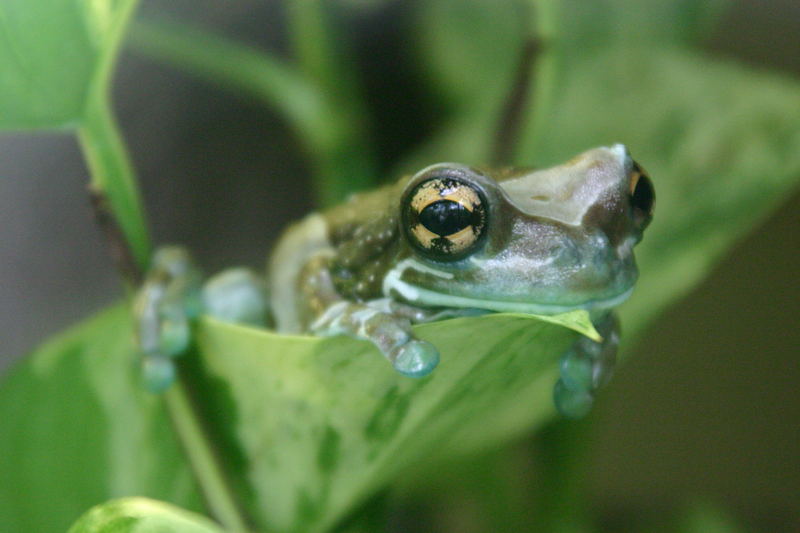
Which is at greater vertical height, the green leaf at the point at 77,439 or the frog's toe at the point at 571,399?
the frog's toe at the point at 571,399

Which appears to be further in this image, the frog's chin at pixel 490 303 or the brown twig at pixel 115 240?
the brown twig at pixel 115 240

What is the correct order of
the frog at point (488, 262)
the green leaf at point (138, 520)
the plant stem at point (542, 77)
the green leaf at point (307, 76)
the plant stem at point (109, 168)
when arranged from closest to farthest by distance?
the green leaf at point (138, 520)
the frog at point (488, 262)
the plant stem at point (109, 168)
the plant stem at point (542, 77)
the green leaf at point (307, 76)

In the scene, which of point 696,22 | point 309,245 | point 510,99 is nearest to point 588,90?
point 510,99

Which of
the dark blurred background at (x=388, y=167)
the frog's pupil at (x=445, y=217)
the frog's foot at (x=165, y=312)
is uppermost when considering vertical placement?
the frog's pupil at (x=445, y=217)

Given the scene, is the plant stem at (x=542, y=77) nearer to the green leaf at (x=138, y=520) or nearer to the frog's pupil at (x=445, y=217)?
the frog's pupil at (x=445, y=217)

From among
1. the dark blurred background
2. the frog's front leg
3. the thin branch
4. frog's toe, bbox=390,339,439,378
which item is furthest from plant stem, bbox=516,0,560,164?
frog's toe, bbox=390,339,439,378

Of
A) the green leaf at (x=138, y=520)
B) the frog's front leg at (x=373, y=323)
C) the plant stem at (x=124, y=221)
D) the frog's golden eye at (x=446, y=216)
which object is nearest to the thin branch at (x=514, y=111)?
the frog's front leg at (x=373, y=323)

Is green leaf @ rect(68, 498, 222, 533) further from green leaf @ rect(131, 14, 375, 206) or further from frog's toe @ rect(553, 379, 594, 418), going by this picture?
green leaf @ rect(131, 14, 375, 206)

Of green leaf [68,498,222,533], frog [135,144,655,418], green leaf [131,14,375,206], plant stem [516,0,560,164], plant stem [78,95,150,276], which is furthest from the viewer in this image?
green leaf [131,14,375,206]
